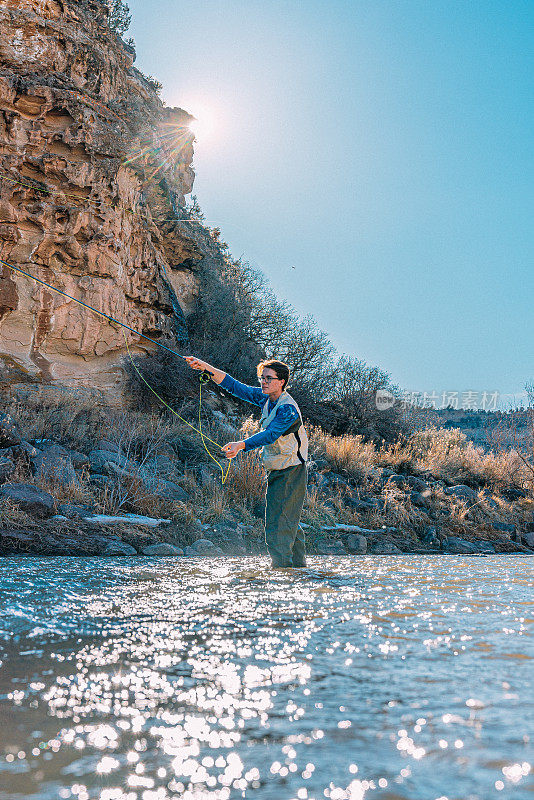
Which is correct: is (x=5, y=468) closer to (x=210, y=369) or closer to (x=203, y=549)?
(x=203, y=549)

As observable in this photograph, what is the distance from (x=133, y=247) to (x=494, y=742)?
46.9 feet

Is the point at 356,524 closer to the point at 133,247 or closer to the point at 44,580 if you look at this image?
the point at 44,580

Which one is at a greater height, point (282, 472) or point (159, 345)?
point (159, 345)

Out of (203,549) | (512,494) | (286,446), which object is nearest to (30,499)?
(203,549)

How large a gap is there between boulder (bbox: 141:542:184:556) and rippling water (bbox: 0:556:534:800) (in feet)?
10.7

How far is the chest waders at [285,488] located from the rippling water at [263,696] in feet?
6.58

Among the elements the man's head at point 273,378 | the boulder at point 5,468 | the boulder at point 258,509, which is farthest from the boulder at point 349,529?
the boulder at point 5,468

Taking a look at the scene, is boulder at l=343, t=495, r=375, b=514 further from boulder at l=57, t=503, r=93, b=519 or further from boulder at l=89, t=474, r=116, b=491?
boulder at l=57, t=503, r=93, b=519

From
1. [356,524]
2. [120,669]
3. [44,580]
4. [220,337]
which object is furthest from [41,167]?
[120,669]

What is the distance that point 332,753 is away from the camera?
1.35m

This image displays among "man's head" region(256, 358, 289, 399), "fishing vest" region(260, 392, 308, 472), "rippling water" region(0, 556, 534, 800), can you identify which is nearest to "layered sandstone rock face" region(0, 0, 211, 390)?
"man's head" region(256, 358, 289, 399)

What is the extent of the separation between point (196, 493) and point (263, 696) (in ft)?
24.6

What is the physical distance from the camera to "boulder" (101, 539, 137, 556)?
21.9 feet

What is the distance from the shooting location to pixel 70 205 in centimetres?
1249
